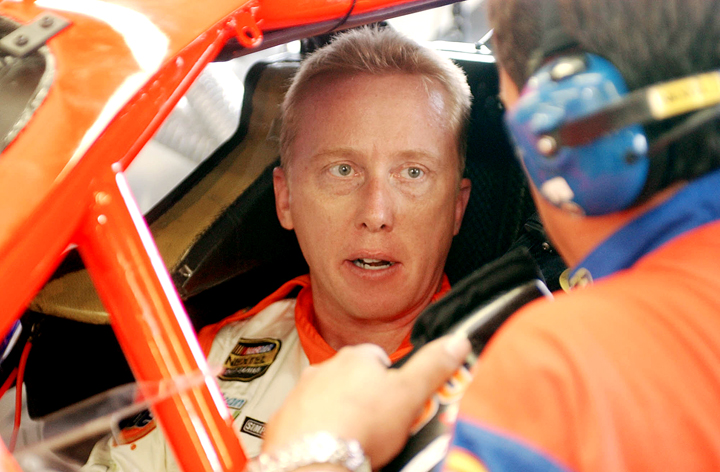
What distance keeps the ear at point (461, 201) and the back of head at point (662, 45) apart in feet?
3.28

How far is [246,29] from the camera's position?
3.35ft

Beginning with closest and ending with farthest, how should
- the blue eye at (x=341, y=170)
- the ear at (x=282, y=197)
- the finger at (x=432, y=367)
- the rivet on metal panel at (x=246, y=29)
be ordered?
the finger at (x=432, y=367) → the rivet on metal panel at (x=246, y=29) → the blue eye at (x=341, y=170) → the ear at (x=282, y=197)

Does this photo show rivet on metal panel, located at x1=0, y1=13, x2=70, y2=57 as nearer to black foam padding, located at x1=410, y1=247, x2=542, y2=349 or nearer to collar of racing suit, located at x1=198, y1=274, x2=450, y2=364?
black foam padding, located at x1=410, y1=247, x2=542, y2=349

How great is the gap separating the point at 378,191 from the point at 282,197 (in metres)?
0.32

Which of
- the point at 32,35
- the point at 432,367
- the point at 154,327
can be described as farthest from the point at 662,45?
the point at 32,35

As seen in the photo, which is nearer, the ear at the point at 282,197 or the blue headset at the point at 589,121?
the blue headset at the point at 589,121

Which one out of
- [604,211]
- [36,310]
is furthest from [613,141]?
[36,310]

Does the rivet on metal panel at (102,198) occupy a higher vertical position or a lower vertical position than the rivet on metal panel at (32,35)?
lower

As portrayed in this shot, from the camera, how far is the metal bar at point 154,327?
2.52 feet

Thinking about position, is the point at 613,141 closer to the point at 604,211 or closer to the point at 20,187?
the point at 604,211

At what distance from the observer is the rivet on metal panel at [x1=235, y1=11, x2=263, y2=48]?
101 cm

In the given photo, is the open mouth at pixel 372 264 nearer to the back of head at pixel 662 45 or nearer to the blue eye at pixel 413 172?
the blue eye at pixel 413 172

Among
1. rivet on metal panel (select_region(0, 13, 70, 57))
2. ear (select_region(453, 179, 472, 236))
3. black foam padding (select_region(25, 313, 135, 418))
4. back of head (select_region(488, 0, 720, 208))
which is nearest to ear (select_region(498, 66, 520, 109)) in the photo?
back of head (select_region(488, 0, 720, 208))

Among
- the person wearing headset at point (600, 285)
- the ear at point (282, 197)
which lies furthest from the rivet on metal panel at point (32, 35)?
the ear at point (282, 197)
